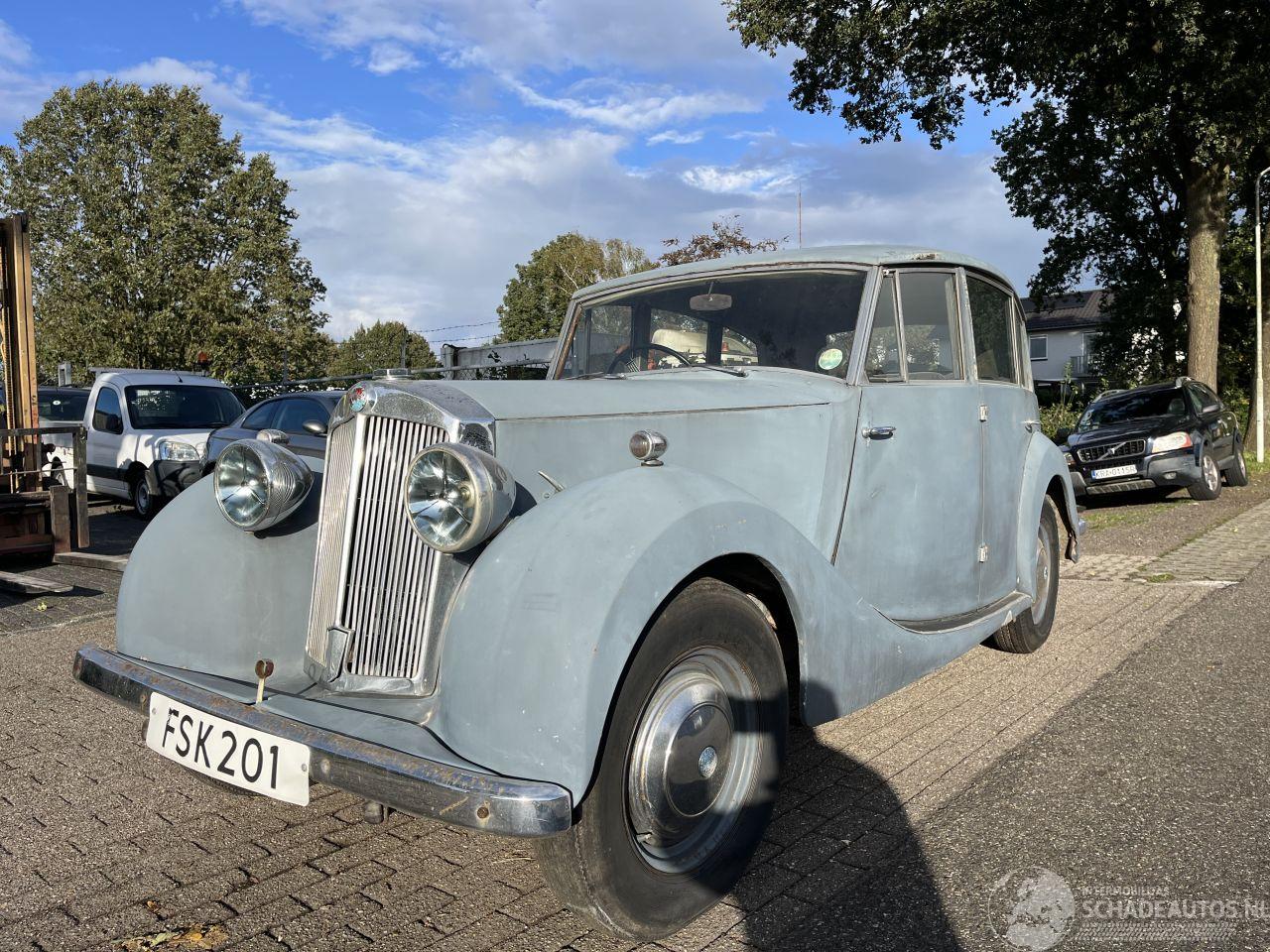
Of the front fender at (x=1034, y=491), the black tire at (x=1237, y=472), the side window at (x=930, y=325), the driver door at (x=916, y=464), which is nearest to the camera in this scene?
the driver door at (x=916, y=464)

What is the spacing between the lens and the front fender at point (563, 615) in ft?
7.00

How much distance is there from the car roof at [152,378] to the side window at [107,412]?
0.70 feet

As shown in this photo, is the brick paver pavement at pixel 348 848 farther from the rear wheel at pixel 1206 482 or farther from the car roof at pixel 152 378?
the car roof at pixel 152 378

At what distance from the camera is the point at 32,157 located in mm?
27516

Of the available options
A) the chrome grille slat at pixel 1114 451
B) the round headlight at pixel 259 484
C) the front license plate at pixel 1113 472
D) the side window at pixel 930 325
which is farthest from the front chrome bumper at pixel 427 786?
the chrome grille slat at pixel 1114 451

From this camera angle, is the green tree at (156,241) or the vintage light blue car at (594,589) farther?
the green tree at (156,241)

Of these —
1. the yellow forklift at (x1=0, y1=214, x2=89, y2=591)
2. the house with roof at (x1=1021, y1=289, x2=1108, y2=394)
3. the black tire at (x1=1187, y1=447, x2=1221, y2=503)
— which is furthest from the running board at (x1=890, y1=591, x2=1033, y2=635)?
the house with roof at (x1=1021, y1=289, x2=1108, y2=394)

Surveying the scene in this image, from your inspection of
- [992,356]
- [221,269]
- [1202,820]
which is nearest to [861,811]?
[1202,820]

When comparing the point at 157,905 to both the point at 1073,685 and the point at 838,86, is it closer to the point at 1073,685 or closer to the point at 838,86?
the point at 1073,685

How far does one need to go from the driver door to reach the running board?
24 mm

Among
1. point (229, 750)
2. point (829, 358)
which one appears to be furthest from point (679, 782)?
point (829, 358)

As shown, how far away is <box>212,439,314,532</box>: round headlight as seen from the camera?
9.53ft

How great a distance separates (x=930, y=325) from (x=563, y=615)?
98.4 inches

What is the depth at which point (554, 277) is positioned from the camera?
53469mm
